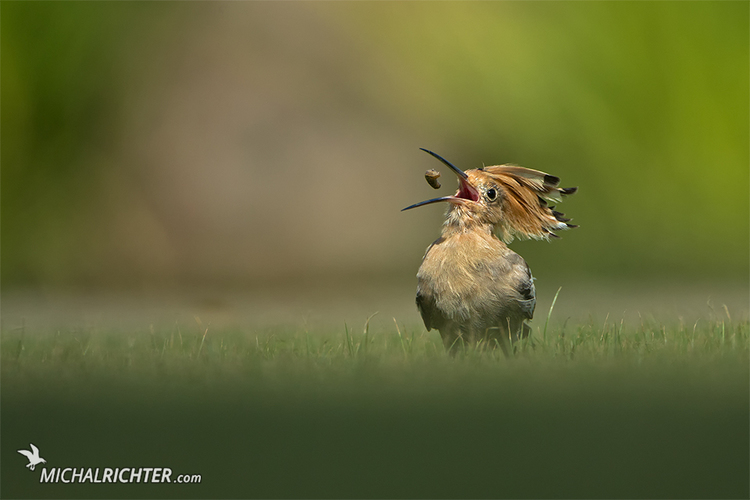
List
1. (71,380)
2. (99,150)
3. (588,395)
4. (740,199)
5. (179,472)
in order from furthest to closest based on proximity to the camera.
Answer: (740,199), (99,150), (71,380), (588,395), (179,472)

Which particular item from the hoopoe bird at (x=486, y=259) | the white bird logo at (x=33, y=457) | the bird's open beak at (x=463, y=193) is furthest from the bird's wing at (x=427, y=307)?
the white bird logo at (x=33, y=457)

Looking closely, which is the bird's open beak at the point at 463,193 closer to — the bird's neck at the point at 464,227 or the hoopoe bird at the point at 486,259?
the hoopoe bird at the point at 486,259

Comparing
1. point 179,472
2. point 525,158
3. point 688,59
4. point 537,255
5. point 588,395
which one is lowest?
point 179,472

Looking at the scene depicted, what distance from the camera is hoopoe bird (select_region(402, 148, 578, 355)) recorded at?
498 centimetres

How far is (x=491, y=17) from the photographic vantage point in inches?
506

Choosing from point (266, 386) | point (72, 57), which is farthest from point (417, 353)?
point (72, 57)

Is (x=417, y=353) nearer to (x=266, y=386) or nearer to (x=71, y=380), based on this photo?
(x=266, y=386)

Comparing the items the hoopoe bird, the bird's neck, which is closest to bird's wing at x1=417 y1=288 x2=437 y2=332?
the hoopoe bird

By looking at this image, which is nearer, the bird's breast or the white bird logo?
the white bird logo

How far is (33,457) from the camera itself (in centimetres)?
330

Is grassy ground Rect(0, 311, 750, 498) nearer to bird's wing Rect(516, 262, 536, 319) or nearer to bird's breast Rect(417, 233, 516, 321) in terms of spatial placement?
bird's breast Rect(417, 233, 516, 321)

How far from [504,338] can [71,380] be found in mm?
2544

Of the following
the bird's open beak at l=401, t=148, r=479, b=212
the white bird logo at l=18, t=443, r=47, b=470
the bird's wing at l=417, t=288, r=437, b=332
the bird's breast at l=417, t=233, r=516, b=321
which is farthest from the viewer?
the bird's open beak at l=401, t=148, r=479, b=212

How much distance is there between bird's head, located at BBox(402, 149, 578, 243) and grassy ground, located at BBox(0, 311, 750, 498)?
1.20 metres
